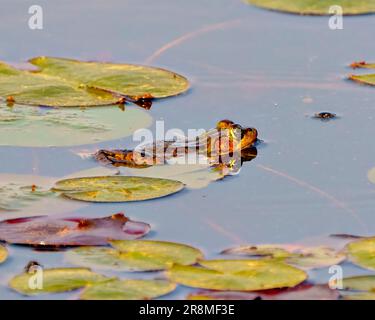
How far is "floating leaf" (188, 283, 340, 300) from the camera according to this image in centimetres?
443

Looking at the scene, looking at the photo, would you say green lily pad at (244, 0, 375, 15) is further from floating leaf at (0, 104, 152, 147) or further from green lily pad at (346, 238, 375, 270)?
green lily pad at (346, 238, 375, 270)

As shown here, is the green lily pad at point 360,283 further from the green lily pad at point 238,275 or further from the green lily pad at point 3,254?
the green lily pad at point 3,254

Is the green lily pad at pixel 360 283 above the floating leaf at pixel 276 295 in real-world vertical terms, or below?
above

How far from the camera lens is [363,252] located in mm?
4773

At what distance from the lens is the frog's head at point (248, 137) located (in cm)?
602

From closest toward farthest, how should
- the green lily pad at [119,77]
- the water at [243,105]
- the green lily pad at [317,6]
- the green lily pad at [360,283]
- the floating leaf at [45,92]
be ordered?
the green lily pad at [360,283], the water at [243,105], the floating leaf at [45,92], the green lily pad at [119,77], the green lily pad at [317,6]

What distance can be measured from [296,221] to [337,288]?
0.68 metres

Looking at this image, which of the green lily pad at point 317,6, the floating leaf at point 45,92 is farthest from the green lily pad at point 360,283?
the green lily pad at point 317,6

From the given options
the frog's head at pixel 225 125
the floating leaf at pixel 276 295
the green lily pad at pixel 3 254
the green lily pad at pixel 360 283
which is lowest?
the floating leaf at pixel 276 295

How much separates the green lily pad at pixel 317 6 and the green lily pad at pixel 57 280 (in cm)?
412

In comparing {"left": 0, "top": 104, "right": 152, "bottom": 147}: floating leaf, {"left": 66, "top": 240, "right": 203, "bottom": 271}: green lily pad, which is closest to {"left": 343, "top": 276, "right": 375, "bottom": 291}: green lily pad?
{"left": 66, "top": 240, "right": 203, "bottom": 271}: green lily pad

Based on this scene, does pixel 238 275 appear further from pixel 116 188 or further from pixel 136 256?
pixel 116 188

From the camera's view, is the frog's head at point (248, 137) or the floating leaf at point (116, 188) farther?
the frog's head at point (248, 137)

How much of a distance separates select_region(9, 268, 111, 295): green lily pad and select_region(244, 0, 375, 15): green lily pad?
4.12 metres
